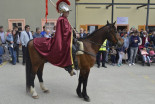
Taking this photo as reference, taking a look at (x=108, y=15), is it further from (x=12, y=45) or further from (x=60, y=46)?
(x=60, y=46)

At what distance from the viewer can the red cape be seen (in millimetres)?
3199

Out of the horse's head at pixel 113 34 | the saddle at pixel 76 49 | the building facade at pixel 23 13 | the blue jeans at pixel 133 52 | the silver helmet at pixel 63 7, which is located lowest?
the blue jeans at pixel 133 52

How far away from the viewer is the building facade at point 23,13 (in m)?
11.1

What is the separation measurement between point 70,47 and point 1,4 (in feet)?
34.4

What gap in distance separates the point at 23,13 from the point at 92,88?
9566 millimetres

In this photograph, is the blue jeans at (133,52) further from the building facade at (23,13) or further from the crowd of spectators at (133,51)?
the building facade at (23,13)

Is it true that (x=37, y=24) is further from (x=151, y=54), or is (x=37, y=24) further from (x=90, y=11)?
(x=151, y=54)

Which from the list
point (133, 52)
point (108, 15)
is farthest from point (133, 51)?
point (108, 15)

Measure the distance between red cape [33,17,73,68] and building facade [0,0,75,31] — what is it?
8621mm

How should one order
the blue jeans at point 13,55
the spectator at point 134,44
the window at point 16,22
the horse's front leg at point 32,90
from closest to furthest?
the horse's front leg at point 32,90
the blue jeans at point 13,55
the spectator at point 134,44
the window at point 16,22

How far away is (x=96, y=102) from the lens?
3.55 m

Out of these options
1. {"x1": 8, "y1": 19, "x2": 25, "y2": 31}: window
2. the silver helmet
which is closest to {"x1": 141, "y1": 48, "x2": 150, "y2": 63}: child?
the silver helmet

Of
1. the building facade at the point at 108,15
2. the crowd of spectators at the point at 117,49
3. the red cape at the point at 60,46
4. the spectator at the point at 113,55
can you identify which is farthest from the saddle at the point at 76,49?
the building facade at the point at 108,15

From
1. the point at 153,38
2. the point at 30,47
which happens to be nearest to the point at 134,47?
the point at 153,38
